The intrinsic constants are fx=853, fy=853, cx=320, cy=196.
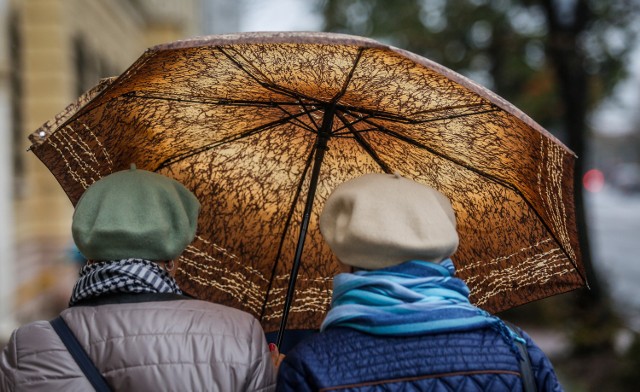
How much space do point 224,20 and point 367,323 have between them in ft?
155

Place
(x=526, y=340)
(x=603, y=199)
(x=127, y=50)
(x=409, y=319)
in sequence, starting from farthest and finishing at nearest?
1. (x=603, y=199)
2. (x=127, y=50)
3. (x=526, y=340)
4. (x=409, y=319)

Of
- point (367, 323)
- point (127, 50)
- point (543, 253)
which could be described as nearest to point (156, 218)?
point (367, 323)

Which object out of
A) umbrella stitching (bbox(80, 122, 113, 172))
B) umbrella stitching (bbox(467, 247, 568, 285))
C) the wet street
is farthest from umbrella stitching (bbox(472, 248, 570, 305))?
the wet street

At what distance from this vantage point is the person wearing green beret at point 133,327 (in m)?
2.21

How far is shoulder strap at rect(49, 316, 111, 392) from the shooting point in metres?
2.20

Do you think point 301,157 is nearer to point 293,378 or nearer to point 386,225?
point 386,225

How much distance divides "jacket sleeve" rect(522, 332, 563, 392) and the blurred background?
542cm

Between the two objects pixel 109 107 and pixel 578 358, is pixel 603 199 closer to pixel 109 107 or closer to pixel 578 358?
pixel 578 358

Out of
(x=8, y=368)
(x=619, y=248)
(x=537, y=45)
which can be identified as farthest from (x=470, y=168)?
(x=619, y=248)

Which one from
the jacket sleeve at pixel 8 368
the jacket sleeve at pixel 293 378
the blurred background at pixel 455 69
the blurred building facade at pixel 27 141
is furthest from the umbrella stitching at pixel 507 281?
the blurred building facade at pixel 27 141

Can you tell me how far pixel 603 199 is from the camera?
59.4 metres

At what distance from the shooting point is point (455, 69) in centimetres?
1308

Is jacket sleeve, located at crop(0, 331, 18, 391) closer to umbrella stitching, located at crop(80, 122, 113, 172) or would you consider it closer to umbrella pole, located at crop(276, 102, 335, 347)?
umbrella stitching, located at crop(80, 122, 113, 172)

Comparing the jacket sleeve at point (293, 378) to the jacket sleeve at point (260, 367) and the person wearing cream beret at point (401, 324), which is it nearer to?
the person wearing cream beret at point (401, 324)
